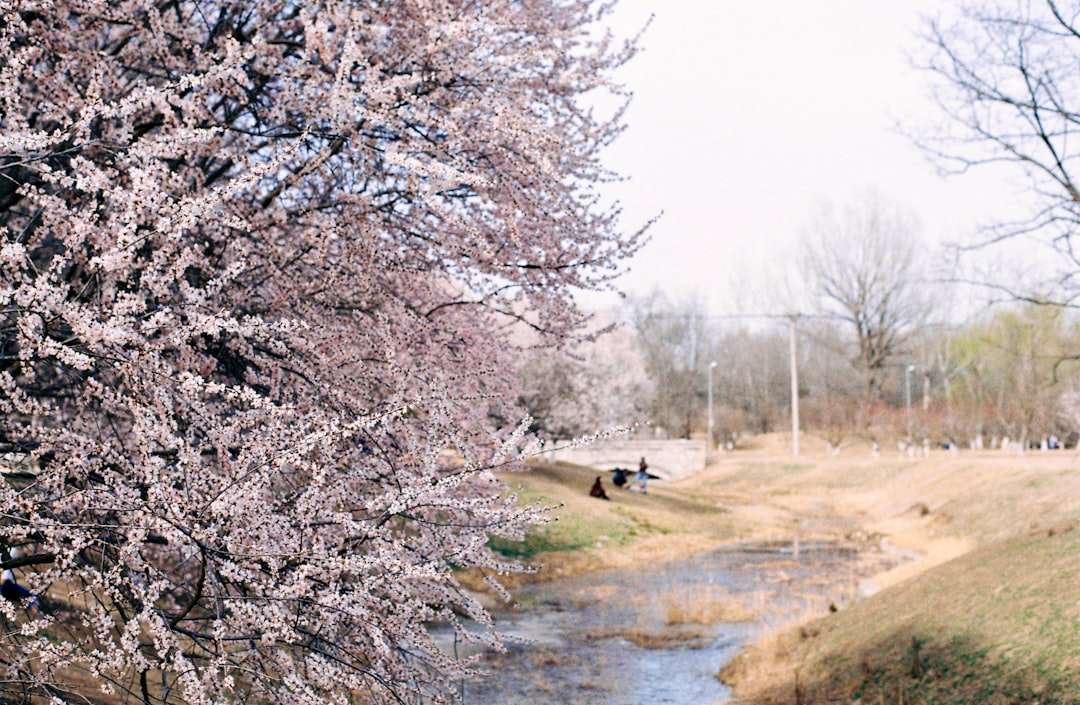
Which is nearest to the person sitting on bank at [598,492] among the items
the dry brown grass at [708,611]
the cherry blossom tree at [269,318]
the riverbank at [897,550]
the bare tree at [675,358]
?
the riverbank at [897,550]

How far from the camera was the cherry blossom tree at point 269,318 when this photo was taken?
14.3ft

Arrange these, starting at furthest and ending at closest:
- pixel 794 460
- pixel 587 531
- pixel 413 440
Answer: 1. pixel 794 460
2. pixel 587 531
3. pixel 413 440

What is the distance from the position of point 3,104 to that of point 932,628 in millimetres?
10496

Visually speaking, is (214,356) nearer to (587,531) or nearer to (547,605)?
(547,605)

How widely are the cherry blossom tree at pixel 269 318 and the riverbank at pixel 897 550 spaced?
5599mm

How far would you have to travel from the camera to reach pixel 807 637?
46.5 feet

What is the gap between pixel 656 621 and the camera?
58.2 feet

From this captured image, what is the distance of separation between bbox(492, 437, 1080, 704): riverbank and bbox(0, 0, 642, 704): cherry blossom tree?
560 centimetres

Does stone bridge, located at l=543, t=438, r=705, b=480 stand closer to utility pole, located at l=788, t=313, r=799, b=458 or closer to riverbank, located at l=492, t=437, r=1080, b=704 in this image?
riverbank, located at l=492, t=437, r=1080, b=704

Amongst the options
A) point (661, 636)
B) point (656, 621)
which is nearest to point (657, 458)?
point (656, 621)

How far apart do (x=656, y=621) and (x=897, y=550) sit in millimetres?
9992

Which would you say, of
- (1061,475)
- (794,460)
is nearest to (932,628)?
(1061,475)

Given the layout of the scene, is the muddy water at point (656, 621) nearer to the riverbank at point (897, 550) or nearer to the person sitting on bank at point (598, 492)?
the riverbank at point (897, 550)

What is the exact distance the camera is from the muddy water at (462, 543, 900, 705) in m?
12.9
